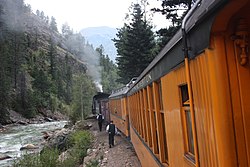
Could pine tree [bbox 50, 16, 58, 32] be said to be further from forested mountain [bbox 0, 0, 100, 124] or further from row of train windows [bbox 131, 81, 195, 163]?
row of train windows [bbox 131, 81, 195, 163]

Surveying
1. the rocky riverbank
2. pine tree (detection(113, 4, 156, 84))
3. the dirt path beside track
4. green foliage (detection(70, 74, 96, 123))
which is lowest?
the dirt path beside track

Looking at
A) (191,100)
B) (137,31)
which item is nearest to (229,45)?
(191,100)

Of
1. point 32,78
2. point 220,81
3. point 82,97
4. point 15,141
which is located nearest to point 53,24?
point 32,78

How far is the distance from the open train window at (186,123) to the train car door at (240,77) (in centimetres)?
93

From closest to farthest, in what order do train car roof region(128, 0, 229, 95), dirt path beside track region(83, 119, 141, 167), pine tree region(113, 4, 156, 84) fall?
train car roof region(128, 0, 229, 95)
dirt path beside track region(83, 119, 141, 167)
pine tree region(113, 4, 156, 84)

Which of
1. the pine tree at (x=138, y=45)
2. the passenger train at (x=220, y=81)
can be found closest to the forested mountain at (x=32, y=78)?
the pine tree at (x=138, y=45)

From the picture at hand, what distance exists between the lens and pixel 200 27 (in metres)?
2.20

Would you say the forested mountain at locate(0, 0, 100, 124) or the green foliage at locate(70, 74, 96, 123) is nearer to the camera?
the green foliage at locate(70, 74, 96, 123)

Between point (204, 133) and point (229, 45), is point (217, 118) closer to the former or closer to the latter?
point (204, 133)

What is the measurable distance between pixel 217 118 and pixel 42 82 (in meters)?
82.9

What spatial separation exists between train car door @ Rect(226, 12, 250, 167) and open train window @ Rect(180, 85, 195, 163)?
3.06ft

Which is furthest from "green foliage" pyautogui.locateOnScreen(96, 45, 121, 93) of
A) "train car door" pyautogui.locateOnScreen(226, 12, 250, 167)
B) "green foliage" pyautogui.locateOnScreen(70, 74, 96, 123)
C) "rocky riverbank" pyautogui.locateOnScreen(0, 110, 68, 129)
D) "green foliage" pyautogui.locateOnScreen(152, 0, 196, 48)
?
"train car door" pyautogui.locateOnScreen(226, 12, 250, 167)

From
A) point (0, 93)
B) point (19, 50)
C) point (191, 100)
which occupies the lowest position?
point (191, 100)

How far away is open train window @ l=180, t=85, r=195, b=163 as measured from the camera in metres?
2.95
